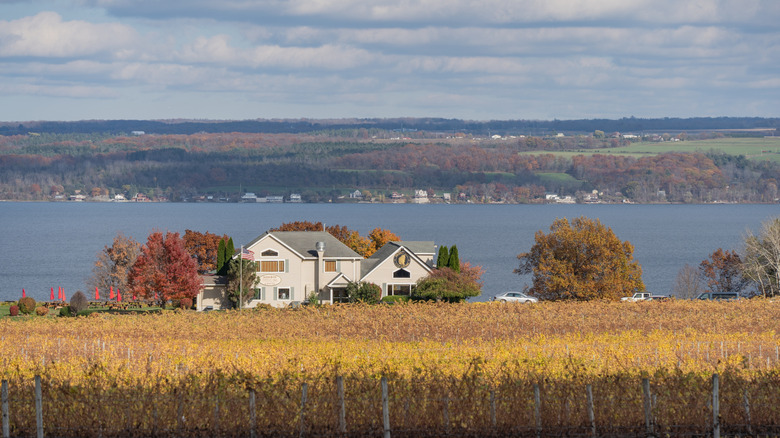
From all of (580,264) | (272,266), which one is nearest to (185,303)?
(272,266)

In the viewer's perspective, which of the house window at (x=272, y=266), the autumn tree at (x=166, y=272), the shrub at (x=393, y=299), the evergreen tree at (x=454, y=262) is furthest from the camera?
the evergreen tree at (x=454, y=262)

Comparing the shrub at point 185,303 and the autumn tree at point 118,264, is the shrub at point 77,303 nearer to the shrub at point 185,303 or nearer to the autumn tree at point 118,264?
the shrub at point 185,303

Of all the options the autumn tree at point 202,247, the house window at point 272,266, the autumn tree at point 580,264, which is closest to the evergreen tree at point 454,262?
the autumn tree at point 580,264

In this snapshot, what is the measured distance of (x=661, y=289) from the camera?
11225 centimetres

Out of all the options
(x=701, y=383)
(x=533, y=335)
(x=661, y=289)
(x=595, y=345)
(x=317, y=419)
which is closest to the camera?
(x=317, y=419)

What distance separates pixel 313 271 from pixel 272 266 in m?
3.04

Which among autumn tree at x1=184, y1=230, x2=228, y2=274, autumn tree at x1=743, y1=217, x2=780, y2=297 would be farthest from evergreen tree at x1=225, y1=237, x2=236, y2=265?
autumn tree at x1=743, y1=217, x2=780, y2=297

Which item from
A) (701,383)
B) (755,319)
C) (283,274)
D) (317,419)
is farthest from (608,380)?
(283,274)

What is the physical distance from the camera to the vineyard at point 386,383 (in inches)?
838

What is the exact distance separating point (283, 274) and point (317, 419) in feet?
163

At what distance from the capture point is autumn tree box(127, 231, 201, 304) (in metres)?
67.9

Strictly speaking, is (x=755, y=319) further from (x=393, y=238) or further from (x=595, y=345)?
(x=393, y=238)

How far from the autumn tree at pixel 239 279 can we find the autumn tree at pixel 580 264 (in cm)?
2076

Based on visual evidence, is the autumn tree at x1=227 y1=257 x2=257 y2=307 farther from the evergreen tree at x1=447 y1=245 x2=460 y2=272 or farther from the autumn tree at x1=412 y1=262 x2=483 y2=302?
the evergreen tree at x1=447 y1=245 x2=460 y2=272
